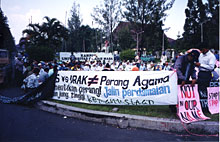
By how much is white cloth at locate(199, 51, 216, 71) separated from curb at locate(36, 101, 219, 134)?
169cm

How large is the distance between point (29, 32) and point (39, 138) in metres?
29.1

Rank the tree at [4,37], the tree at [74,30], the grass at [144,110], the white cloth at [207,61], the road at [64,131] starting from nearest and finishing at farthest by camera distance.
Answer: the road at [64,131] < the grass at [144,110] < the white cloth at [207,61] < the tree at [4,37] < the tree at [74,30]

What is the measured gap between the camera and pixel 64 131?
4.48 metres

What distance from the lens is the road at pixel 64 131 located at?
4.06 m

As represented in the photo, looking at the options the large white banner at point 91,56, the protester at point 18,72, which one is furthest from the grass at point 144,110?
the large white banner at point 91,56

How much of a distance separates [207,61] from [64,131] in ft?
14.2

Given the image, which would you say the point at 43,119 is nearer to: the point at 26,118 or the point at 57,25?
the point at 26,118

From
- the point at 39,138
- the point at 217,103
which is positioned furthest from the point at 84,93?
the point at 217,103

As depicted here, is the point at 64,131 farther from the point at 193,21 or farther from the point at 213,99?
the point at 193,21

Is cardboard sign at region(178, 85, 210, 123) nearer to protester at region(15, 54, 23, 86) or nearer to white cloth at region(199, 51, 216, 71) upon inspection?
white cloth at region(199, 51, 216, 71)

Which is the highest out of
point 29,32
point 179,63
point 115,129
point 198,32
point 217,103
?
point 198,32

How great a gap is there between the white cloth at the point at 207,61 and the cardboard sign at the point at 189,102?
2.14 ft

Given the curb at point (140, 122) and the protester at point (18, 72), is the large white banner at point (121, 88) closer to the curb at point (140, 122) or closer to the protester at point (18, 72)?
the curb at point (140, 122)

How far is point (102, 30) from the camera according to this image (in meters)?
37.0
